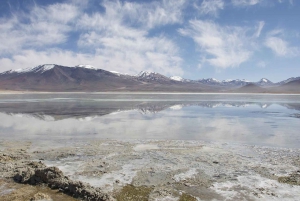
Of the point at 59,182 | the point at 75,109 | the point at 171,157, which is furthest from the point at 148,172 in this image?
the point at 75,109

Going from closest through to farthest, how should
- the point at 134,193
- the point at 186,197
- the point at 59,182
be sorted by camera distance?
1. the point at 186,197
2. the point at 134,193
3. the point at 59,182

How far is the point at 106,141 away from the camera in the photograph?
11078 mm

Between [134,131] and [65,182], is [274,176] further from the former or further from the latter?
[134,131]

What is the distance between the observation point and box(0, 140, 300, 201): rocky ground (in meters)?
5.75

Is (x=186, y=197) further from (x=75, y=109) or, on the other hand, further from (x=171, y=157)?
(x=75, y=109)

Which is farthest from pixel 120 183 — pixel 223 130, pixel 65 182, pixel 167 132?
pixel 223 130

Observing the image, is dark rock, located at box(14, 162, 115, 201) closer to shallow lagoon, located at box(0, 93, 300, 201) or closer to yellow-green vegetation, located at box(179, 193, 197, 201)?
shallow lagoon, located at box(0, 93, 300, 201)

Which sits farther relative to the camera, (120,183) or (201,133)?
(201,133)

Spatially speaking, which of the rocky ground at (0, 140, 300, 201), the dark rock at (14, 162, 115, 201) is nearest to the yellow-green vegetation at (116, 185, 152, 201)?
the rocky ground at (0, 140, 300, 201)

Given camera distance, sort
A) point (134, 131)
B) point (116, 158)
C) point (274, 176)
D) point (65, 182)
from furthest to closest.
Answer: point (134, 131), point (116, 158), point (274, 176), point (65, 182)

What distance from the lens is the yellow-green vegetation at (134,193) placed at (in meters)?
5.55

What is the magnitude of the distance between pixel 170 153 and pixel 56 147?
13.5 ft

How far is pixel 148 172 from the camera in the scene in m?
7.17

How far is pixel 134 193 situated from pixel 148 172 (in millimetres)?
1391
